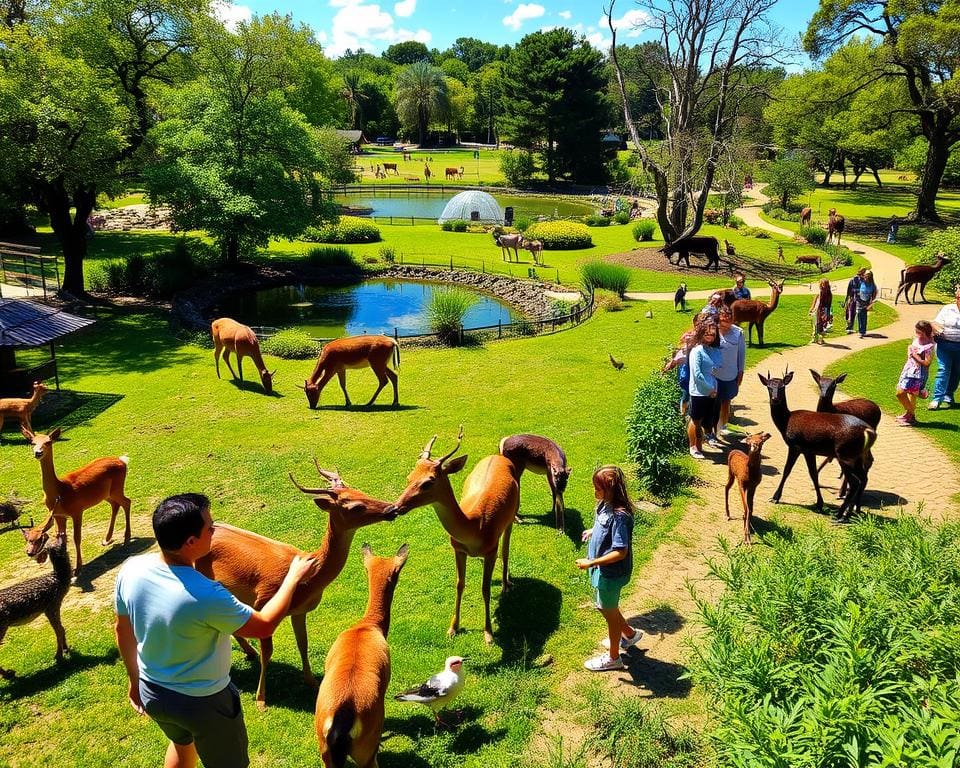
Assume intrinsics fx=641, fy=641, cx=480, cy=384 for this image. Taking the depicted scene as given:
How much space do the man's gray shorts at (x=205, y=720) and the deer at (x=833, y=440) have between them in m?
8.12

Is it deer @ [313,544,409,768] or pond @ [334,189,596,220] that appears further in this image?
pond @ [334,189,596,220]

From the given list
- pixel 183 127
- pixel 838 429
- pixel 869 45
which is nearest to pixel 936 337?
pixel 838 429

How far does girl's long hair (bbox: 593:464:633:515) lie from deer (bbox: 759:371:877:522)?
462 centimetres

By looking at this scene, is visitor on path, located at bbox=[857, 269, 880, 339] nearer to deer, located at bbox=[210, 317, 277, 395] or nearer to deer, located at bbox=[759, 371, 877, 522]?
deer, located at bbox=[759, 371, 877, 522]

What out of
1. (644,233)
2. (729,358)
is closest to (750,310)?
(729,358)

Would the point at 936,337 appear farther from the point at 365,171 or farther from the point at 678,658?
the point at 365,171

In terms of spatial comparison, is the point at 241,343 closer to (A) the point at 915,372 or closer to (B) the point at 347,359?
(B) the point at 347,359

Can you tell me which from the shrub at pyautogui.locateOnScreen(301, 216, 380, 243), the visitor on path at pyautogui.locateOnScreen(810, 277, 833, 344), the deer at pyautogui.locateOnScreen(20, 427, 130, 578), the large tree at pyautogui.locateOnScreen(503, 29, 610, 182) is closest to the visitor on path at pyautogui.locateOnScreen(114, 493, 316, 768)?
the deer at pyautogui.locateOnScreen(20, 427, 130, 578)

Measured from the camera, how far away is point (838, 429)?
29.5ft

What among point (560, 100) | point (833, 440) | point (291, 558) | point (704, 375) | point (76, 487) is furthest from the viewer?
point (560, 100)

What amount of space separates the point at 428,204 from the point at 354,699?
179ft

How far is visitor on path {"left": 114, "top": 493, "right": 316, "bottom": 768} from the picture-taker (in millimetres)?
3779

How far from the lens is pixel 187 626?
3805 millimetres

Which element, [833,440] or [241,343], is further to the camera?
[241,343]
